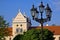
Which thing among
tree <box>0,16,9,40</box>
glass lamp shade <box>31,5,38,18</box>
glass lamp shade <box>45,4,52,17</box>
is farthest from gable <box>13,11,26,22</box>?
glass lamp shade <box>45,4,52,17</box>

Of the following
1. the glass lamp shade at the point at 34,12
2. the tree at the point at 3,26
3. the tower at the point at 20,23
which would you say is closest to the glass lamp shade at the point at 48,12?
the glass lamp shade at the point at 34,12

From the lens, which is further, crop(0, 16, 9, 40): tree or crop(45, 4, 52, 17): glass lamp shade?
crop(0, 16, 9, 40): tree

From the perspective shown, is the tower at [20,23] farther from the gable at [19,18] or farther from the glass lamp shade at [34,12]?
the glass lamp shade at [34,12]

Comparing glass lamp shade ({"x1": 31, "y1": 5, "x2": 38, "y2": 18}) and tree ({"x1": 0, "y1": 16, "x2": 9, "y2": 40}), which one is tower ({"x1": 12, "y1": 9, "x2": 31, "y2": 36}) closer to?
tree ({"x1": 0, "y1": 16, "x2": 9, "y2": 40})

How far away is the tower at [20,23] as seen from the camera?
100375 mm

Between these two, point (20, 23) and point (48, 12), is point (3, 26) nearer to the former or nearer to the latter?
point (20, 23)

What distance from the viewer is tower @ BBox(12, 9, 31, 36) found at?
329 feet

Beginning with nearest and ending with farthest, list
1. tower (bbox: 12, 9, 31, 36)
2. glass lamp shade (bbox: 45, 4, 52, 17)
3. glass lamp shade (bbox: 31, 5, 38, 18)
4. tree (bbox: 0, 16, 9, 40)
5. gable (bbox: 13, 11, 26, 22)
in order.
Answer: glass lamp shade (bbox: 45, 4, 52, 17)
glass lamp shade (bbox: 31, 5, 38, 18)
tree (bbox: 0, 16, 9, 40)
gable (bbox: 13, 11, 26, 22)
tower (bbox: 12, 9, 31, 36)

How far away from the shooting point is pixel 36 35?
64875 millimetres

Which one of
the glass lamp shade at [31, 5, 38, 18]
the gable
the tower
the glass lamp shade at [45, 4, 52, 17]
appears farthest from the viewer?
the tower

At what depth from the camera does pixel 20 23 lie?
101125mm

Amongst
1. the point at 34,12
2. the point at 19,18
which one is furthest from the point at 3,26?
the point at 34,12

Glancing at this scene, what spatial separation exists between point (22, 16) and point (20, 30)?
4609 millimetres

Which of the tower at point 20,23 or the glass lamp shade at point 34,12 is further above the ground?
the glass lamp shade at point 34,12
